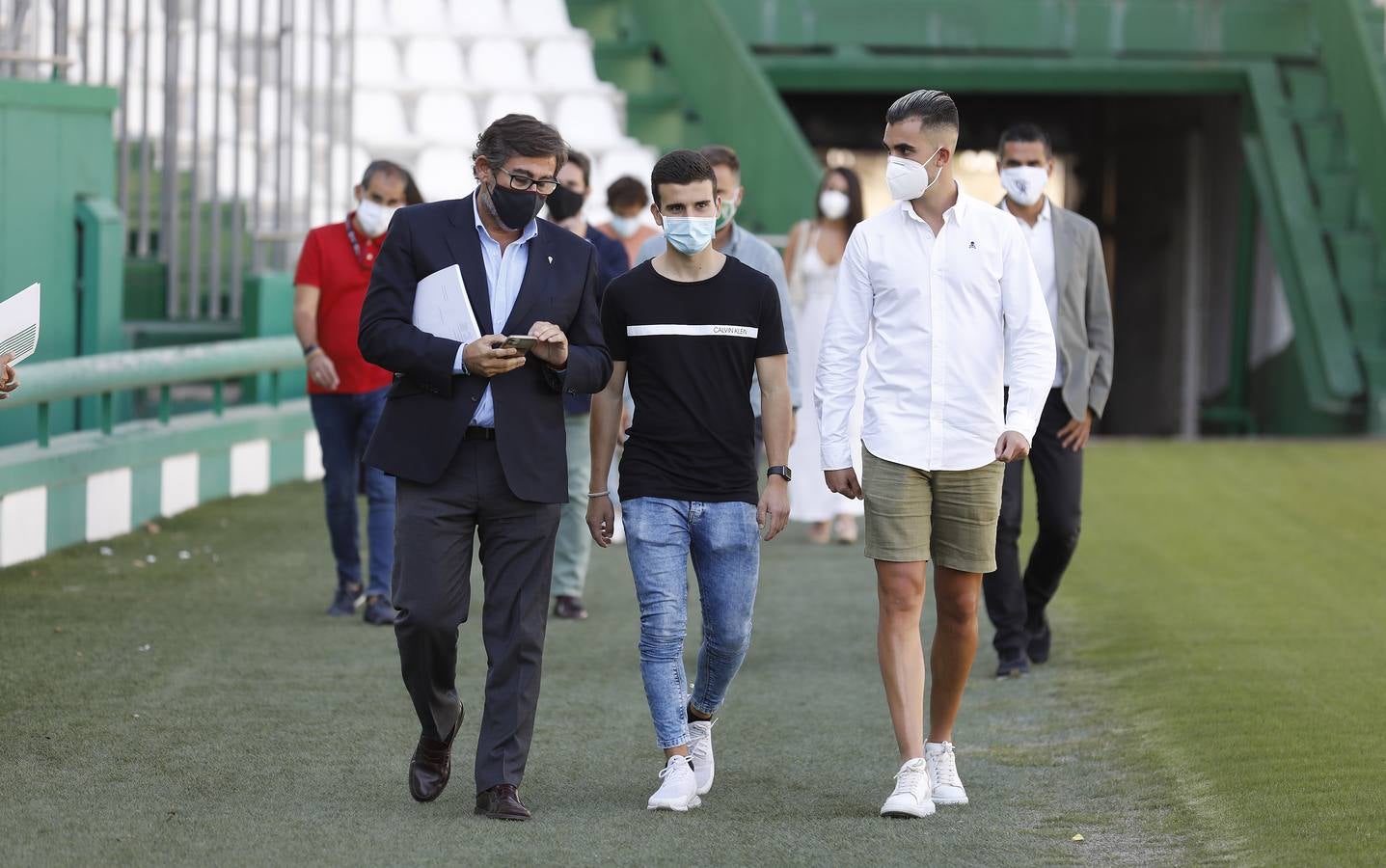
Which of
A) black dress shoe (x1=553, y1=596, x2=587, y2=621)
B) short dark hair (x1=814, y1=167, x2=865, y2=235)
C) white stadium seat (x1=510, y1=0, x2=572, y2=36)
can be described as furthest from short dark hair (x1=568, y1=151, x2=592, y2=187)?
white stadium seat (x1=510, y1=0, x2=572, y2=36)

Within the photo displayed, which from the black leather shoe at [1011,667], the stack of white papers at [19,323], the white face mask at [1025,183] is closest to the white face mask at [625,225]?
the white face mask at [1025,183]

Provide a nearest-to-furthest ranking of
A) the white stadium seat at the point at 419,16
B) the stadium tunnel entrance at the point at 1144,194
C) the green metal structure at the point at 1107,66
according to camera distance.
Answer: the green metal structure at the point at 1107,66
the white stadium seat at the point at 419,16
the stadium tunnel entrance at the point at 1144,194

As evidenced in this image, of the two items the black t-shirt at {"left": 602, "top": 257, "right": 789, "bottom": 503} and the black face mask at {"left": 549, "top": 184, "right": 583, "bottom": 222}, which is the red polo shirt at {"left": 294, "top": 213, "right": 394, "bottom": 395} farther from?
the black t-shirt at {"left": 602, "top": 257, "right": 789, "bottom": 503}

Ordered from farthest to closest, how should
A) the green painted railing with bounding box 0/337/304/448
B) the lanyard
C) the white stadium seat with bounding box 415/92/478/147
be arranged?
the white stadium seat with bounding box 415/92/478/147
the green painted railing with bounding box 0/337/304/448
the lanyard

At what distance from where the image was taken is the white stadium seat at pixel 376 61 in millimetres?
17359

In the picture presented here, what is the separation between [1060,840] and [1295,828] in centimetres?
58

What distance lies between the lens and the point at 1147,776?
564 centimetres

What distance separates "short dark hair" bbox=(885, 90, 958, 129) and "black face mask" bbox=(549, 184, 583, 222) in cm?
316

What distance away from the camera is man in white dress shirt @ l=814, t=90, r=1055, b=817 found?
5.26 m

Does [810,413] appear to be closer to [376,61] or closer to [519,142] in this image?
[519,142]

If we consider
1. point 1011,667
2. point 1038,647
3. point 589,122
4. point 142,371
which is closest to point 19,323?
point 1011,667

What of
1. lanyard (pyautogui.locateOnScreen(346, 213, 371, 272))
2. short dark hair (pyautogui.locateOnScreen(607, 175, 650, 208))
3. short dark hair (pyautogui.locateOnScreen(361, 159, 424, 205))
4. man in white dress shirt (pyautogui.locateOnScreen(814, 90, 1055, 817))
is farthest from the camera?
short dark hair (pyautogui.locateOnScreen(607, 175, 650, 208))

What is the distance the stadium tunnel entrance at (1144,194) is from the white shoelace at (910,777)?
1498cm

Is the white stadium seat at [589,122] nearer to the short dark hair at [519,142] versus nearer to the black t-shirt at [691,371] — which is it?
the black t-shirt at [691,371]
